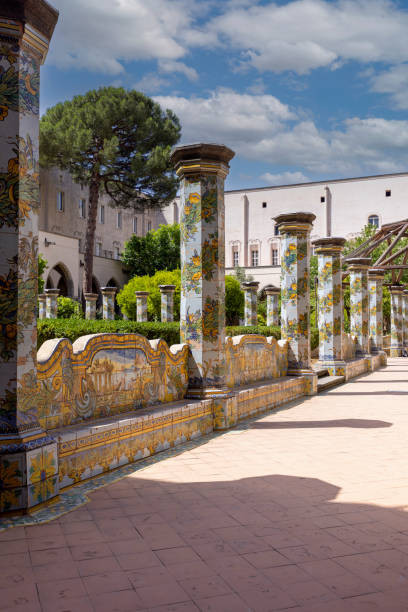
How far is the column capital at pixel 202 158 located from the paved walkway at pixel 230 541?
127 inches

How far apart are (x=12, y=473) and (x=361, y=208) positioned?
4244 centimetres

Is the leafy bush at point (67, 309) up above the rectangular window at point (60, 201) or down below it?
below

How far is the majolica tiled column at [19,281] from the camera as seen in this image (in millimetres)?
3627

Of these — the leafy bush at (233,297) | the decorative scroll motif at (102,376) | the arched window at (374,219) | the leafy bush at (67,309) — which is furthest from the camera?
the arched window at (374,219)

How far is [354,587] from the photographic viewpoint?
2.66m

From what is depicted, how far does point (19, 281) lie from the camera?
3.73m

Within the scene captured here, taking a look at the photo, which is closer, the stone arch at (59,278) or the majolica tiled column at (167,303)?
the majolica tiled column at (167,303)

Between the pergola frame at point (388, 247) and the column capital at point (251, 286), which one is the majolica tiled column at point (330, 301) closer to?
the pergola frame at point (388, 247)

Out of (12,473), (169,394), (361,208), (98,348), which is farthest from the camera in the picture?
(361,208)

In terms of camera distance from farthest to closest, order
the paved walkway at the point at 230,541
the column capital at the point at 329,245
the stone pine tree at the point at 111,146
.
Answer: the stone pine tree at the point at 111,146, the column capital at the point at 329,245, the paved walkway at the point at 230,541

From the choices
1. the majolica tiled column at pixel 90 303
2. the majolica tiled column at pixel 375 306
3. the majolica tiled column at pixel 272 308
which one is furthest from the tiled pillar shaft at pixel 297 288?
the majolica tiled column at pixel 90 303

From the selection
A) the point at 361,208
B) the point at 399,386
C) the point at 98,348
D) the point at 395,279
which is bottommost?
the point at 399,386

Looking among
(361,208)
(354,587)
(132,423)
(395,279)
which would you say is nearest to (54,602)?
(354,587)

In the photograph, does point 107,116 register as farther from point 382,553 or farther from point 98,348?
point 382,553
